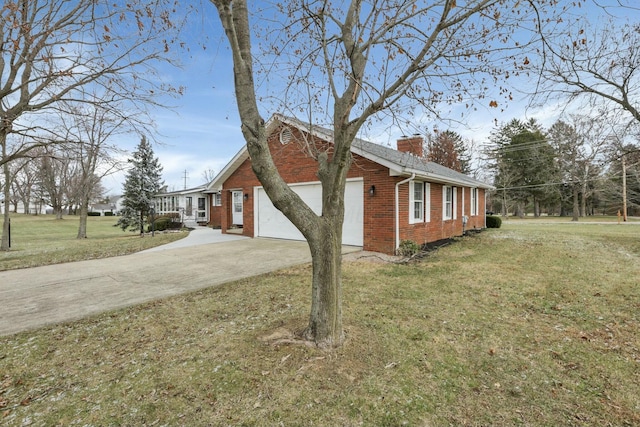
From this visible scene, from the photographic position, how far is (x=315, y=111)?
4.35m

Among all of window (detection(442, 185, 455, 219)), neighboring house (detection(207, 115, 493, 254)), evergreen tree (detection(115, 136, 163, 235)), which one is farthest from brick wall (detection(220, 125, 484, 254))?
evergreen tree (detection(115, 136, 163, 235))

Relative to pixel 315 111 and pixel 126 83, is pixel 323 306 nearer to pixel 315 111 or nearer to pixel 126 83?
pixel 315 111

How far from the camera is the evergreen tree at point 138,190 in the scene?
835 inches

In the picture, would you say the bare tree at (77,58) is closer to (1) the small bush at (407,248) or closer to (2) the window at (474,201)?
(1) the small bush at (407,248)

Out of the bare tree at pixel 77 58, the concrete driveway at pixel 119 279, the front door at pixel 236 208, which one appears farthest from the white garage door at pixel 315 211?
the bare tree at pixel 77 58

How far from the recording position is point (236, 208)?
16250mm

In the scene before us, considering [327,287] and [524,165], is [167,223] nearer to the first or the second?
[327,287]

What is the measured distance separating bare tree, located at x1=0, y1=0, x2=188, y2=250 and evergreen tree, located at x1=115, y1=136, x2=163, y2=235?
54.2 ft

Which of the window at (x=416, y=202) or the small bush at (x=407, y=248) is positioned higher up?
the window at (x=416, y=202)

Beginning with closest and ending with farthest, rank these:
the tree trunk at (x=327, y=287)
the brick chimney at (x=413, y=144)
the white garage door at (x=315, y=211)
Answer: the tree trunk at (x=327, y=287) < the white garage door at (x=315, y=211) < the brick chimney at (x=413, y=144)

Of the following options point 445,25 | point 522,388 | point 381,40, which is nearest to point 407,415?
point 522,388

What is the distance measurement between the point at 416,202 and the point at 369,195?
2039 millimetres

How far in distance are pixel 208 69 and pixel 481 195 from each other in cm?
1876

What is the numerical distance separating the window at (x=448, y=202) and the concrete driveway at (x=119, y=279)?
536 centimetres
